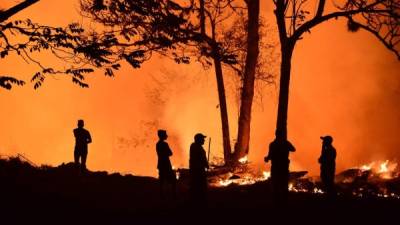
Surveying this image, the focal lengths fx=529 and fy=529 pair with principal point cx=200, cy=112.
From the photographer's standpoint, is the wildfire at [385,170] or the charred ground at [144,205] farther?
the wildfire at [385,170]

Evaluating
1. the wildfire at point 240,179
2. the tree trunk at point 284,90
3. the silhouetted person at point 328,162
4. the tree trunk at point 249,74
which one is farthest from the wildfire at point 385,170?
the tree trunk at point 284,90

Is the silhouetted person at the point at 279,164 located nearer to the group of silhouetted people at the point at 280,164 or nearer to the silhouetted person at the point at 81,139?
A: the group of silhouetted people at the point at 280,164

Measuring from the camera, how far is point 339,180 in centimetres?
1911

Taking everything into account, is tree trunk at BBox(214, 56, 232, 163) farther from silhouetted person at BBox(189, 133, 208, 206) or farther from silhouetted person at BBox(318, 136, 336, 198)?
silhouetted person at BBox(189, 133, 208, 206)

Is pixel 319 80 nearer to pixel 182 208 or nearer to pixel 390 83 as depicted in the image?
pixel 390 83

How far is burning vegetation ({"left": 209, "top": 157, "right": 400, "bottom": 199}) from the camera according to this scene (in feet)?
55.6

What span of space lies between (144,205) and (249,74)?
843 centimetres

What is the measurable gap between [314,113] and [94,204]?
18234 millimetres

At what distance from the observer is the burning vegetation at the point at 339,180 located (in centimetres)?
1694

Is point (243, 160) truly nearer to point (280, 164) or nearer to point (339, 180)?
point (339, 180)

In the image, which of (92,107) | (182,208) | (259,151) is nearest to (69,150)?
(92,107)

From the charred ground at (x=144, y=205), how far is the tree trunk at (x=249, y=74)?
3.21m

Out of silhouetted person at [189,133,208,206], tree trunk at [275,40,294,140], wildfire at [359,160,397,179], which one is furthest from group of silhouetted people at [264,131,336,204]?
wildfire at [359,160,397,179]

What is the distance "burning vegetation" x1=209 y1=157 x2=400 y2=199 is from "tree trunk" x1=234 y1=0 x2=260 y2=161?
55 centimetres
